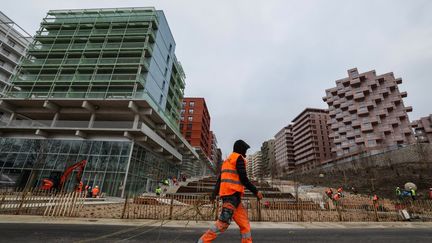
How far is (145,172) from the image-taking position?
1096 inches

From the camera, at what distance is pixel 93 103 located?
1022 inches

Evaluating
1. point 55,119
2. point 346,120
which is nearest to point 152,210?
point 55,119

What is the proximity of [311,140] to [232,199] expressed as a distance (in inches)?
3503

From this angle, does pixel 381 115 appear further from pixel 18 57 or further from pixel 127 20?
pixel 18 57

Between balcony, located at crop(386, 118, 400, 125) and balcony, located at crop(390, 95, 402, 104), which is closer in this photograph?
balcony, located at crop(386, 118, 400, 125)

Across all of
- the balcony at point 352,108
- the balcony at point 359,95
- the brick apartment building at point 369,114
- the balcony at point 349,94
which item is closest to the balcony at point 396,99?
the brick apartment building at point 369,114

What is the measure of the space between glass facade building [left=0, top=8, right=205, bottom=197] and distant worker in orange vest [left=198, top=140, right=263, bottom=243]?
Answer: 2225 cm

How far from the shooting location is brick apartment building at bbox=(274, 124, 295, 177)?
95.2 metres

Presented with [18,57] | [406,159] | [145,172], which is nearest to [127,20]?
[145,172]

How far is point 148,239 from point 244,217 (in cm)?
307

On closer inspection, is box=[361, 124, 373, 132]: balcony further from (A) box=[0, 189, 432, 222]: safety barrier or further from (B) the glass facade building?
(B) the glass facade building

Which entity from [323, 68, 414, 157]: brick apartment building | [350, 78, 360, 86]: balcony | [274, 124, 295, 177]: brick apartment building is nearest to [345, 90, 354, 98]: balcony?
[323, 68, 414, 157]: brick apartment building

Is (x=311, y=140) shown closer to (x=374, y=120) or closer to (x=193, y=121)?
(x=374, y=120)

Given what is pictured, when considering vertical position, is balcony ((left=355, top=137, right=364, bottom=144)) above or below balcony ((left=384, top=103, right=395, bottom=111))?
below
